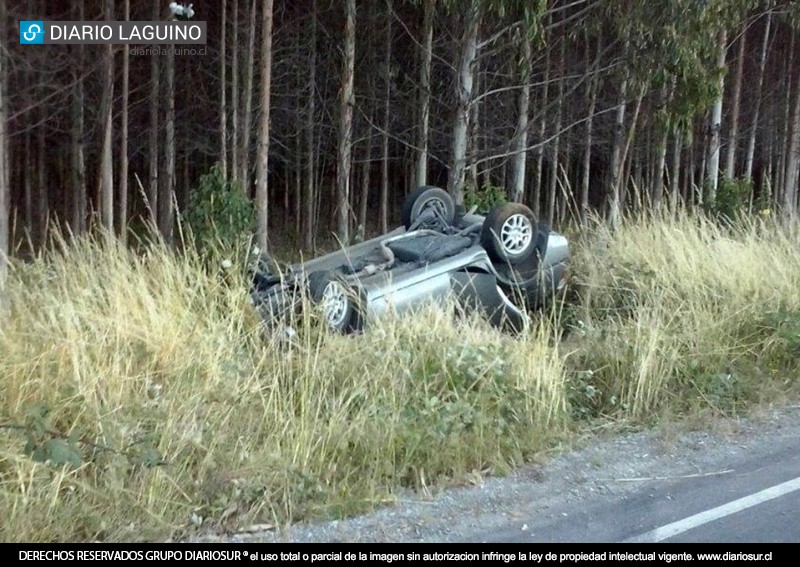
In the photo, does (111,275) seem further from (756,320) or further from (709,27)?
(709,27)

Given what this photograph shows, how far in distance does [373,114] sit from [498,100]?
261 centimetres

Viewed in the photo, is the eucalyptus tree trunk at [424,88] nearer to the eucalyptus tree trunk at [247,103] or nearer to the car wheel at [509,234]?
the eucalyptus tree trunk at [247,103]

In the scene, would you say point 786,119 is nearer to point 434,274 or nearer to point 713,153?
point 713,153

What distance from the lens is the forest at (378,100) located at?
489 inches

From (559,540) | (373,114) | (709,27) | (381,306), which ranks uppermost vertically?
(709,27)

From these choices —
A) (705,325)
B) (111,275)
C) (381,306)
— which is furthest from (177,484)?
(705,325)

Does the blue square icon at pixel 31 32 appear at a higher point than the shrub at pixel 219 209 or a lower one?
higher

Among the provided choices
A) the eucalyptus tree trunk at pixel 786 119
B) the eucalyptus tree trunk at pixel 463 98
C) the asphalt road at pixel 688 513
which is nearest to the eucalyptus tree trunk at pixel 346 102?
the eucalyptus tree trunk at pixel 463 98

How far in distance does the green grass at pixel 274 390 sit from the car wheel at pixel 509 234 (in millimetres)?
868

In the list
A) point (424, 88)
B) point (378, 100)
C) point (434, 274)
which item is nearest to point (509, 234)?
point (434, 274)

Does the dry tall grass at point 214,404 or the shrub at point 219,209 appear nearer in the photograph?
the dry tall grass at point 214,404

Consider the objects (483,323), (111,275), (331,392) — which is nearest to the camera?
(331,392)

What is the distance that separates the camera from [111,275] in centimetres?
725

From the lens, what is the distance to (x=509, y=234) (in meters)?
9.27
